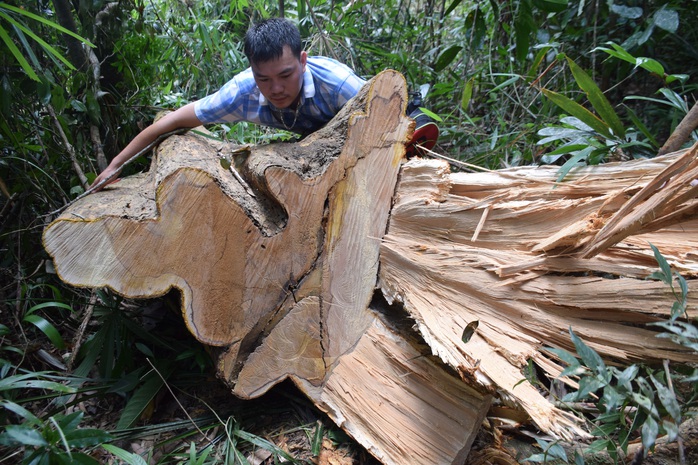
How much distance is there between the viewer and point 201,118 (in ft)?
6.71

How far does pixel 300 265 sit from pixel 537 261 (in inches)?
28.2

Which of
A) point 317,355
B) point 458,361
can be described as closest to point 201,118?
point 317,355

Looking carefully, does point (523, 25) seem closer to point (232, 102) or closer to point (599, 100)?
point (599, 100)

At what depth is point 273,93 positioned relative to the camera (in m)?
1.94

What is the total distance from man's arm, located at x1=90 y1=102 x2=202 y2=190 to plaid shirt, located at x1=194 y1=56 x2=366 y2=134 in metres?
0.06

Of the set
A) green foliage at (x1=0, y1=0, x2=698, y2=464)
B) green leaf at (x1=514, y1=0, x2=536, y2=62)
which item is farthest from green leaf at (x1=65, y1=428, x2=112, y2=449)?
green leaf at (x1=514, y1=0, x2=536, y2=62)

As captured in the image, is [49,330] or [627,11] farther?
[627,11]

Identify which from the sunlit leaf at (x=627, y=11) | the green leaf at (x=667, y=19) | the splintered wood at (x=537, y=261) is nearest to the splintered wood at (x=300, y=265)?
the splintered wood at (x=537, y=261)

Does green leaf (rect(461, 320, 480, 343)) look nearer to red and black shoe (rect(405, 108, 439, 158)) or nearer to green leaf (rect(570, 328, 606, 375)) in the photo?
green leaf (rect(570, 328, 606, 375))

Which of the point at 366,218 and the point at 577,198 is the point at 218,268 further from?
the point at 577,198

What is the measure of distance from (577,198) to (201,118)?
1.48 metres

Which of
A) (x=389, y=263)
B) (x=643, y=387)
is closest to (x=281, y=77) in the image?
(x=389, y=263)

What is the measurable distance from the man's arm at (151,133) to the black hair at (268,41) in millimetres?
377

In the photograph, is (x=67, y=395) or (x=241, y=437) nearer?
(x=241, y=437)
